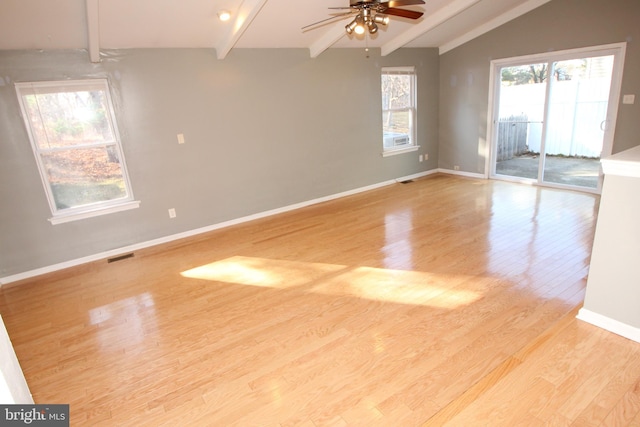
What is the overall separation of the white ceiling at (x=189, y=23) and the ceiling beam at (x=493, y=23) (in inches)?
0.6

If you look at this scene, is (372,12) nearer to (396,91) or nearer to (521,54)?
(396,91)

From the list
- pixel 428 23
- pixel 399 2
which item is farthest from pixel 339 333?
pixel 428 23

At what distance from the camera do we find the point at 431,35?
5766 millimetres

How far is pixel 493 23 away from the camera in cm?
562

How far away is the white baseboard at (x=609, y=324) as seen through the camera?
2.05m

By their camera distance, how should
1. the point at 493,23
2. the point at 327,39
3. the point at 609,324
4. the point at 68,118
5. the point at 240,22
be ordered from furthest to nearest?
the point at 493,23, the point at 327,39, the point at 68,118, the point at 240,22, the point at 609,324

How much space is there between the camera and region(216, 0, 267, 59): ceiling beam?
3354 mm

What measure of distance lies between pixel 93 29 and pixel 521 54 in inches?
228

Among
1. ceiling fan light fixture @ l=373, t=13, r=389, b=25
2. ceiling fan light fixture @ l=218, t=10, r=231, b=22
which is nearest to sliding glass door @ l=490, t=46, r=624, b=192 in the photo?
ceiling fan light fixture @ l=373, t=13, r=389, b=25

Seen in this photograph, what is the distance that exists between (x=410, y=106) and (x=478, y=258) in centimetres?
394

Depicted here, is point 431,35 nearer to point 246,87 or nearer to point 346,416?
point 246,87

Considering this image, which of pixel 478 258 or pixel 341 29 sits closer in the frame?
pixel 478 258

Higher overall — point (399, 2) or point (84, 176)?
point (399, 2)

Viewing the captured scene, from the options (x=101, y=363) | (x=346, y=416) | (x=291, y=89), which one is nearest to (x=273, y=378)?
(x=346, y=416)
